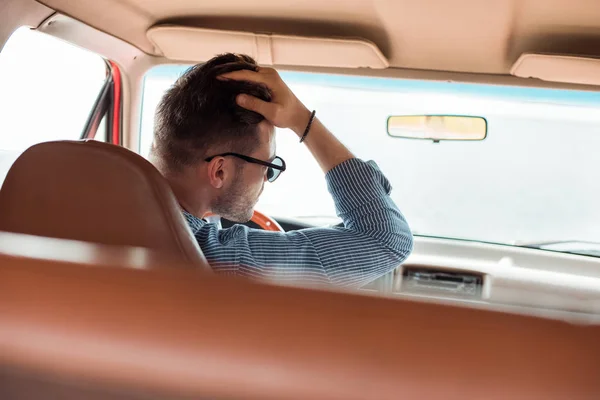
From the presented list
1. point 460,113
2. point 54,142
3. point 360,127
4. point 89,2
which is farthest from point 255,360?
point 360,127

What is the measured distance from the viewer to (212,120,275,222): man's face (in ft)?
6.47

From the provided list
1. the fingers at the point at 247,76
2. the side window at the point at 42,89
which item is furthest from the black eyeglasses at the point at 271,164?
the side window at the point at 42,89

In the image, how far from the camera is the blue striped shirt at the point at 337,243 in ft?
5.52

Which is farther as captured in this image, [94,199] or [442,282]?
[442,282]

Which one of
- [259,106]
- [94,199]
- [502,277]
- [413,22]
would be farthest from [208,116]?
[502,277]

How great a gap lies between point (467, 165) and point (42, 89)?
2.30 meters

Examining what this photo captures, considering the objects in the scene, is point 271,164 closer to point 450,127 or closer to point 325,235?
point 325,235

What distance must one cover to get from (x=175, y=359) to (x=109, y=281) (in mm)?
83

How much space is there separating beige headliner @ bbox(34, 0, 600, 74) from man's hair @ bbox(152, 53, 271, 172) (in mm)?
601

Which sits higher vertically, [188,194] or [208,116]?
[208,116]

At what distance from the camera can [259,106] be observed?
1910mm

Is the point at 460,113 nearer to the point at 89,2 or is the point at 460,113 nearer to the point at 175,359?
the point at 89,2

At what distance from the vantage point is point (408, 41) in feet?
8.35

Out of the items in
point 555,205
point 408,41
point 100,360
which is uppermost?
point 408,41
